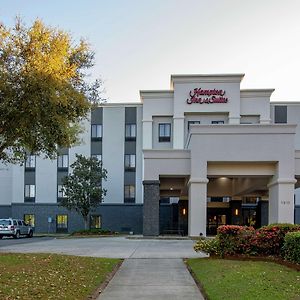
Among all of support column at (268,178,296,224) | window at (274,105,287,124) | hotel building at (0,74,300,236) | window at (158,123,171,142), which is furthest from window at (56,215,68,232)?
support column at (268,178,296,224)

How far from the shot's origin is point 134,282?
1112 cm

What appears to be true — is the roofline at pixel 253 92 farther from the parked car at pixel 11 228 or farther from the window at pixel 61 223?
the parked car at pixel 11 228

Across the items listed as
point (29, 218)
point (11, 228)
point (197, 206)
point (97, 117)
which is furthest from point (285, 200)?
point (29, 218)

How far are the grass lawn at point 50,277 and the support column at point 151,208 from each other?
17.5 meters

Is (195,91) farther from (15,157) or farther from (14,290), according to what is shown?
(14,290)

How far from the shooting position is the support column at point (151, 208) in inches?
1297

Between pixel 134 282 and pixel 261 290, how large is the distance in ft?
10.4

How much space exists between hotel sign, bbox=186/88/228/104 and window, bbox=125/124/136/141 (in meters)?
7.00

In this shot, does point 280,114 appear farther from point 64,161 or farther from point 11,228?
point 11,228

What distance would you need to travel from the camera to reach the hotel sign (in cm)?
4928

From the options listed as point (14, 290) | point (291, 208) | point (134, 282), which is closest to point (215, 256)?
point (134, 282)

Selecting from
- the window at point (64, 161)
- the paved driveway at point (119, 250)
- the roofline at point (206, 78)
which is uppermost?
the roofline at point (206, 78)

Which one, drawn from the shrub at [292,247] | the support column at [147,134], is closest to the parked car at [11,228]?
the support column at [147,134]

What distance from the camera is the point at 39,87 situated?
52.0ft
